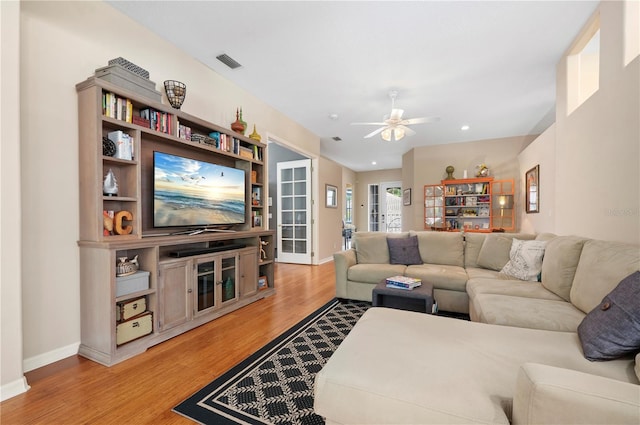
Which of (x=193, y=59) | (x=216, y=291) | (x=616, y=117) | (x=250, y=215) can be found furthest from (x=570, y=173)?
(x=193, y=59)

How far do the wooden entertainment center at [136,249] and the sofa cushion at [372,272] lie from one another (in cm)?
137

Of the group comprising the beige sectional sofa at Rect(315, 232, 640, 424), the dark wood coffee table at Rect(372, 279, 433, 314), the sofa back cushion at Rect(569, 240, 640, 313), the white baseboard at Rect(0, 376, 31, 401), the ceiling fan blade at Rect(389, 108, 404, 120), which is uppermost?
the ceiling fan blade at Rect(389, 108, 404, 120)

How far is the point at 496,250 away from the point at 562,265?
1070mm

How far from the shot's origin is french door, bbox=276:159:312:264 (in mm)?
5973

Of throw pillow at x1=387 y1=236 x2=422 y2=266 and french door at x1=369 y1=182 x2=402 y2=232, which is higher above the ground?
french door at x1=369 y1=182 x2=402 y2=232

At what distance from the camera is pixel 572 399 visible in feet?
2.56

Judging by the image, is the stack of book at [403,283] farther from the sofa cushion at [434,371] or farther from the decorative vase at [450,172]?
the decorative vase at [450,172]

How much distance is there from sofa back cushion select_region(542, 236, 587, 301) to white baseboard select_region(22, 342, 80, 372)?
3.77 m

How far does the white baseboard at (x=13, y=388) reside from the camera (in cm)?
163

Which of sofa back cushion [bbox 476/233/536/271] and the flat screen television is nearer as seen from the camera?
the flat screen television

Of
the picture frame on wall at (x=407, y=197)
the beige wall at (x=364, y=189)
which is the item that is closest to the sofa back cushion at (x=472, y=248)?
the picture frame on wall at (x=407, y=197)

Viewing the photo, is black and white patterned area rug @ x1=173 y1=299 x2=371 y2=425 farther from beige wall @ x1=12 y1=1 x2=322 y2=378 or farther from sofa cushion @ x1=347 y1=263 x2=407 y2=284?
beige wall @ x1=12 y1=1 x2=322 y2=378

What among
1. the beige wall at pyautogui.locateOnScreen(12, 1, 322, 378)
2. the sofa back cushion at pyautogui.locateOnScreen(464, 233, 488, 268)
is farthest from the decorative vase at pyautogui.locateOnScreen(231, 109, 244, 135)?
the sofa back cushion at pyautogui.locateOnScreen(464, 233, 488, 268)

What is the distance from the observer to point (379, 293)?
2.64 m
